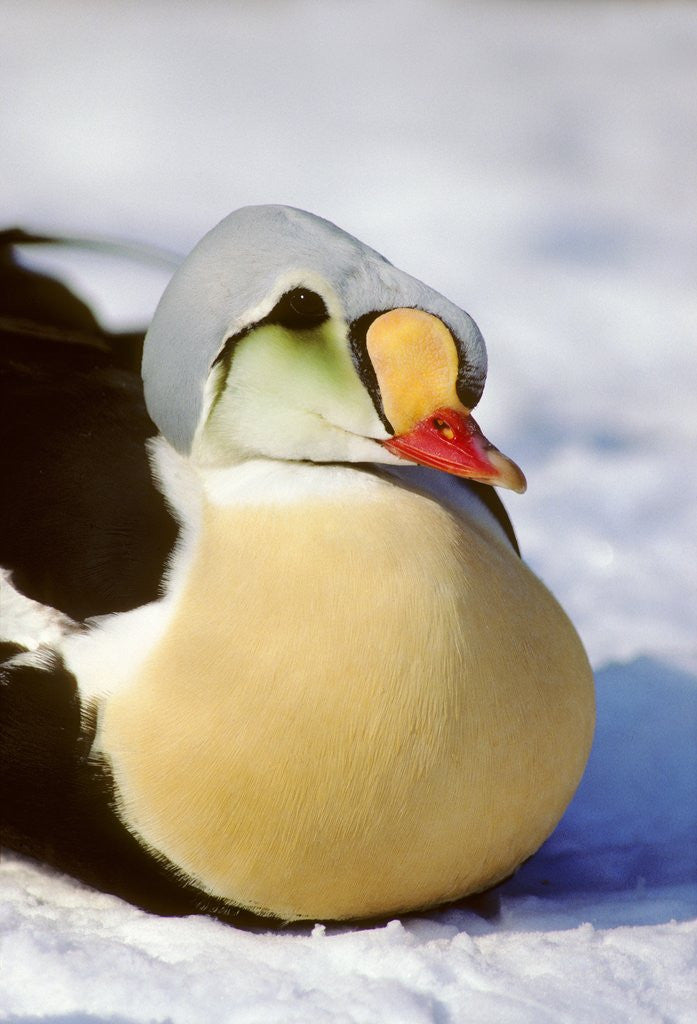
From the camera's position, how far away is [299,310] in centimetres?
152

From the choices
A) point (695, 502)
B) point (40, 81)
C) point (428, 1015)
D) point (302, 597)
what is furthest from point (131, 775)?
→ point (40, 81)

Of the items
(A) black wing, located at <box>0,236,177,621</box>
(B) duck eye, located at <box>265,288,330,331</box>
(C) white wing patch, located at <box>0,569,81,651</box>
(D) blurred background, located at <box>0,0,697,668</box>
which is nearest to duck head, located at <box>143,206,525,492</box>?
(B) duck eye, located at <box>265,288,330,331</box>

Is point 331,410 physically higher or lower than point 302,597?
higher

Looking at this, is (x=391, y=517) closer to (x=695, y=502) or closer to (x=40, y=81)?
(x=695, y=502)

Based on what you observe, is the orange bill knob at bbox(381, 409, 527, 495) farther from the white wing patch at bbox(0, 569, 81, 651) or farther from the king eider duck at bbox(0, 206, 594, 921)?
the white wing patch at bbox(0, 569, 81, 651)

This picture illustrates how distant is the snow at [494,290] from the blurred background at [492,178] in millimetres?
11

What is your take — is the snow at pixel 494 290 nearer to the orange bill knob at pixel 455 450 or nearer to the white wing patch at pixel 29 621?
the white wing patch at pixel 29 621

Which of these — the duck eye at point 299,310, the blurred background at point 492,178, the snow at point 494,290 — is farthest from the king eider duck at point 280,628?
the blurred background at point 492,178

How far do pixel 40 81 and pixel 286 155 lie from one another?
1126 millimetres

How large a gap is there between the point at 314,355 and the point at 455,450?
0.62 ft

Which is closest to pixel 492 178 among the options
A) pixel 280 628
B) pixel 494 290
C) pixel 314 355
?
pixel 494 290

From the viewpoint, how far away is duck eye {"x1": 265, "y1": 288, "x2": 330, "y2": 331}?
1518mm

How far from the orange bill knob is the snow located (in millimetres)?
523

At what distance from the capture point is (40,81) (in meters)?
5.25
